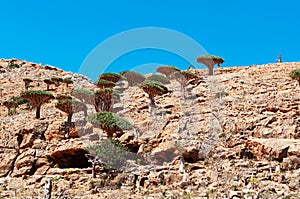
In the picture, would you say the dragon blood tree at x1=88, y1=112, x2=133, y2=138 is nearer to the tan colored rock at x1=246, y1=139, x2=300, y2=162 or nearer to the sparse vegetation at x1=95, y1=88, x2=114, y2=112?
the sparse vegetation at x1=95, y1=88, x2=114, y2=112

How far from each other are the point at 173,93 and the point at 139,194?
1880 cm

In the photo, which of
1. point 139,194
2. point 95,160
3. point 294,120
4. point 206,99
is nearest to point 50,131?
point 95,160

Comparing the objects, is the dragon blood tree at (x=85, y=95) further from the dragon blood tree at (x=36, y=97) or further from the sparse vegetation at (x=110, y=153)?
the sparse vegetation at (x=110, y=153)

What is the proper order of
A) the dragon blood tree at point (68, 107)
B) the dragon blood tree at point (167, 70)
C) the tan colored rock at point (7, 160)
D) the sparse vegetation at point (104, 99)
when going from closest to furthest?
the tan colored rock at point (7, 160) → the dragon blood tree at point (68, 107) → the sparse vegetation at point (104, 99) → the dragon blood tree at point (167, 70)

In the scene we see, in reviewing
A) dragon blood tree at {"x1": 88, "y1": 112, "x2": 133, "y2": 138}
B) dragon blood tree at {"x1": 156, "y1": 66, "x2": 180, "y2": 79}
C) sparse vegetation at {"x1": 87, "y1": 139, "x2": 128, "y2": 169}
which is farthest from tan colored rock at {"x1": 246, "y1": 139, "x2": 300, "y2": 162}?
dragon blood tree at {"x1": 156, "y1": 66, "x2": 180, "y2": 79}

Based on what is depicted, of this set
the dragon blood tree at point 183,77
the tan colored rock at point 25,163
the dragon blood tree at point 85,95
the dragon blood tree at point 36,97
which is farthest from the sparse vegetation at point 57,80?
the tan colored rock at point 25,163

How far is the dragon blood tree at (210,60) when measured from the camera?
40.0 m

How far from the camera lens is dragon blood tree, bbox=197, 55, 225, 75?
40.0 metres

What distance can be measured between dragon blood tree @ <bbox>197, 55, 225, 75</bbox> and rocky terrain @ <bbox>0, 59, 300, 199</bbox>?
1032 centimetres

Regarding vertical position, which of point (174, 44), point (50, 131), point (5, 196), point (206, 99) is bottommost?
point (5, 196)

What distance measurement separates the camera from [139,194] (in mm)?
15422

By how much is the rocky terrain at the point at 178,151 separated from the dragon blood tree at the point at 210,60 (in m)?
10.3

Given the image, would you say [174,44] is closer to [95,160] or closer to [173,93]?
[95,160]

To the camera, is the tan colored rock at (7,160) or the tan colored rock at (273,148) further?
the tan colored rock at (7,160)
